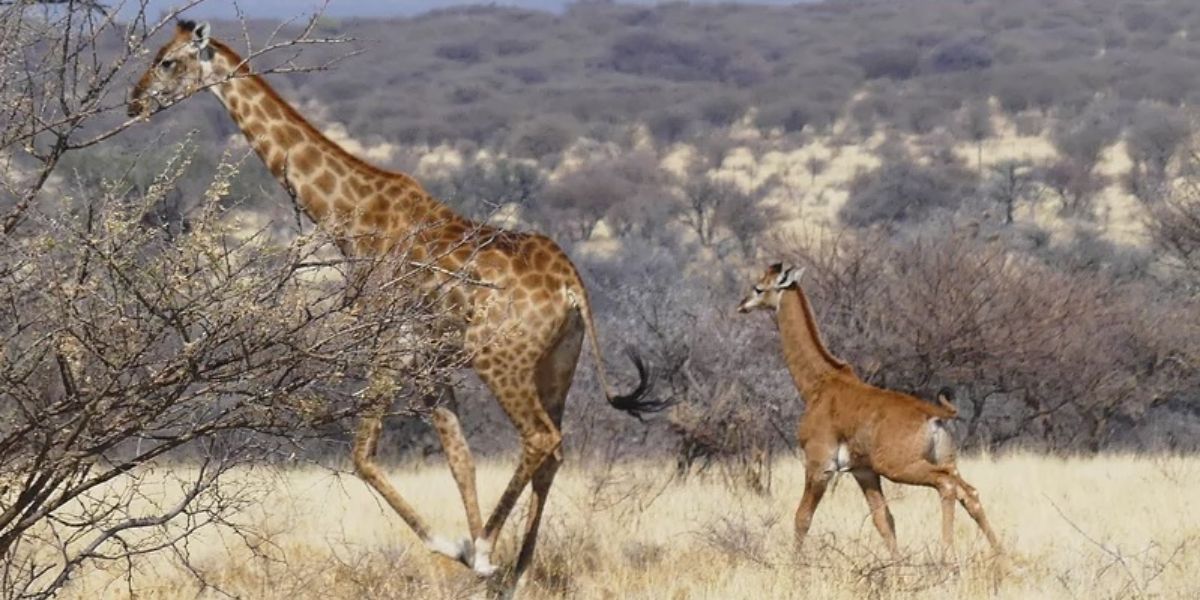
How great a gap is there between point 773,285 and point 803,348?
19.1 inches

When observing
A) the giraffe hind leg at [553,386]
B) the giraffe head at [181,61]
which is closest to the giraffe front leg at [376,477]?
the giraffe hind leg at [553,386]

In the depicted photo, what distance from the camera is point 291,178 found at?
306 inches

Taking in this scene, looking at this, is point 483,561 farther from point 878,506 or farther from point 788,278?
point 788,278

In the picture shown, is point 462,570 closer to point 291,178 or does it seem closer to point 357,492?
point 291,178

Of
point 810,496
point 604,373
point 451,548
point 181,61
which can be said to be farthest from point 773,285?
point 181,61

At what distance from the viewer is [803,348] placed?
8.45m

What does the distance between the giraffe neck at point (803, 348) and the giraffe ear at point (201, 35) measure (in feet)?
10.3

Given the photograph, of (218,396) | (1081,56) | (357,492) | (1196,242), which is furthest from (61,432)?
(1081,56)

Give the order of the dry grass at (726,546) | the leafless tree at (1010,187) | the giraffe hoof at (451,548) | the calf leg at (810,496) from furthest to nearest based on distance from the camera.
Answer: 1. the leafless tree at (1010,187)
2. the calf leg at (810,496)
3. the giraffe hoof at (451,548)
4. the dry grass at (726,546)

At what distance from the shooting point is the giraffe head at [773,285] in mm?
8742

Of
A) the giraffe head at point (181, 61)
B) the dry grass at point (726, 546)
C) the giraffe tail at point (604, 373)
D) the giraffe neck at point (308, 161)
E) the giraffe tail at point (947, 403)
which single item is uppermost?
the giraffe head at point (181, 61)

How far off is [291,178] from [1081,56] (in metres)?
69.5

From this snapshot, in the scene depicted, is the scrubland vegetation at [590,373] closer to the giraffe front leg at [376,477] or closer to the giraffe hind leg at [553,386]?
the giraffe front leg at [376,477]

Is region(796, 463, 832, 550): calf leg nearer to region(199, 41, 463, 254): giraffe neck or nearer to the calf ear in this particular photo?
the calf ear
